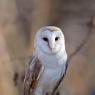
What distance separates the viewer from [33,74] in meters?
1.10

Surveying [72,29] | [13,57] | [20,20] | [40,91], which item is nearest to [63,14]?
[72,29]

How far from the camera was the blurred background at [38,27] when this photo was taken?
1.65m

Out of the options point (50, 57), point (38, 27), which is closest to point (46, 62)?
point (50, 57)

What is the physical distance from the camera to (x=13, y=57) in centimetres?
170

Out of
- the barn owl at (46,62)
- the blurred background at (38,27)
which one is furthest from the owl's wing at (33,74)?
the blurred background at (38,27)

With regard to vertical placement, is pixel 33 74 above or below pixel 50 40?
below

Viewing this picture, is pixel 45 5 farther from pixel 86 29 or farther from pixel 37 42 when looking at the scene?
pixel 37 42

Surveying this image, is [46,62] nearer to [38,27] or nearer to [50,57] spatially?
[50,57]

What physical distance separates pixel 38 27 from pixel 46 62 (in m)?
0.66

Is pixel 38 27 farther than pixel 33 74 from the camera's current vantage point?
Yes

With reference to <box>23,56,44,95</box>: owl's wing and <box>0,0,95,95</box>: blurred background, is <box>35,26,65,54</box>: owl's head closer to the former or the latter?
<box>23,56,44,95</box>: owl's wing

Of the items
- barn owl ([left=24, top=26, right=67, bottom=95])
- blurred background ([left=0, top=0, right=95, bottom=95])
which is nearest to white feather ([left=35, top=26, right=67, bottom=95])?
barn owl ([left=24, top=26, right=67, bottom=95])

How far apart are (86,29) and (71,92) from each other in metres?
0.34

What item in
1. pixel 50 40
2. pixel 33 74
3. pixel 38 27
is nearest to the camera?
pixel 50 40
